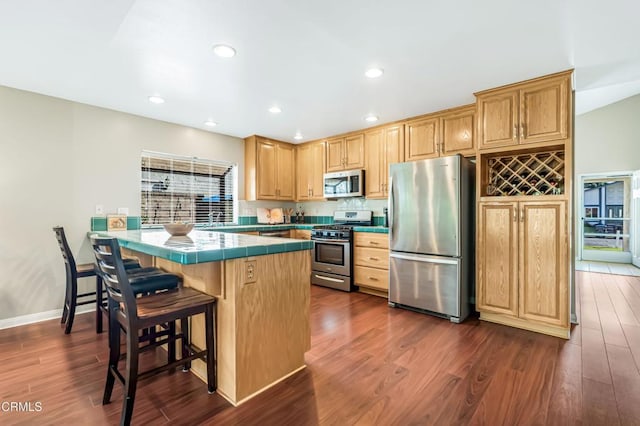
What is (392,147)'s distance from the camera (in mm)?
4117

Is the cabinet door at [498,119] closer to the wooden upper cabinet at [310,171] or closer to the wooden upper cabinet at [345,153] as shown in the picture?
the wooden upper cabinet at [345,153]

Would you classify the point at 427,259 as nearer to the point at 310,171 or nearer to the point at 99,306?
the point at 310,171

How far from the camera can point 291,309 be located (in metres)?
2.03

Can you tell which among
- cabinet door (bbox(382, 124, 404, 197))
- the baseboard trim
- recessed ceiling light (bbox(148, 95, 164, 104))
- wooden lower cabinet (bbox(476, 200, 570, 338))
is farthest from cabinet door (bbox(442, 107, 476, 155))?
the baseboard trim

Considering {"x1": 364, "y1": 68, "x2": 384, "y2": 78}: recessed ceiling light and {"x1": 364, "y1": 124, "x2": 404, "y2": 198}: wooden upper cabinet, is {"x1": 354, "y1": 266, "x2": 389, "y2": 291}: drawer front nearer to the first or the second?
{"x1": 364, "y1": 124, "x2": 404, "y2": 198}: wooden upper cabinet

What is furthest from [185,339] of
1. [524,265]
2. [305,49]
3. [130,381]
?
[524,265]

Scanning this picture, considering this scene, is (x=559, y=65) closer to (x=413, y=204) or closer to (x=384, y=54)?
(x=384, y=54)

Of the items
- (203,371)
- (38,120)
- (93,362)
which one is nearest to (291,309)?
(203,371)

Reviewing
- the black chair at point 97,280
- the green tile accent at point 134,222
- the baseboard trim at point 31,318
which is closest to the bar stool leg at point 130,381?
the black chair at point 97,280

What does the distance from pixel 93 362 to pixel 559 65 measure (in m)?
4.34

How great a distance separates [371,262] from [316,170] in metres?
1.91

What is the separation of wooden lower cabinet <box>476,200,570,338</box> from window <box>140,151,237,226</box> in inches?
143

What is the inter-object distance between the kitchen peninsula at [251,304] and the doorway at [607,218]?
298 inches

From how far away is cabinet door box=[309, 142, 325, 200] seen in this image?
5.01 metres
